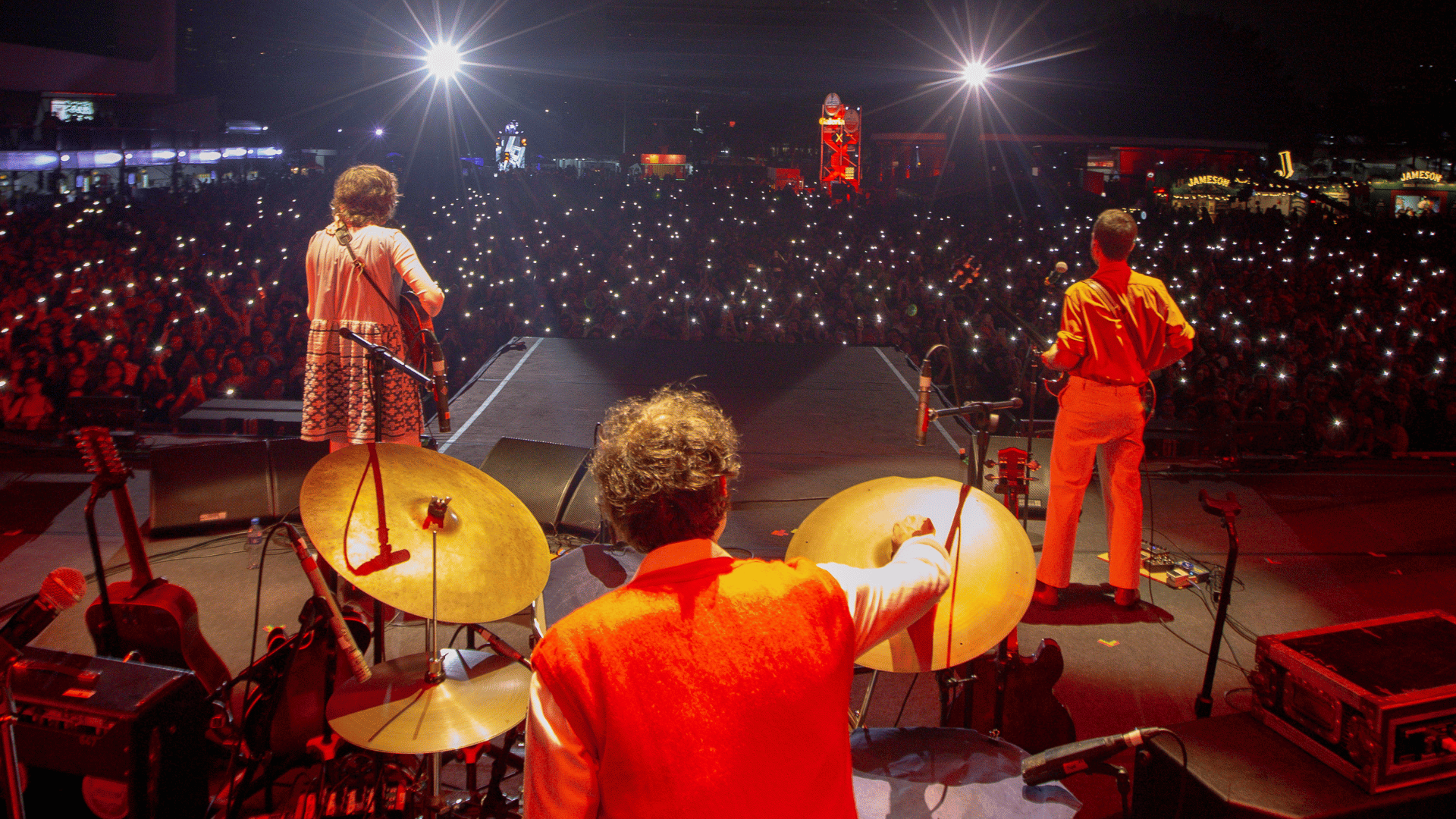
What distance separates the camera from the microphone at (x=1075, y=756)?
6.32 feet

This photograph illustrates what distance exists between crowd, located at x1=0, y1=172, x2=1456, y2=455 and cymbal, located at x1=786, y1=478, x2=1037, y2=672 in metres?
1.39

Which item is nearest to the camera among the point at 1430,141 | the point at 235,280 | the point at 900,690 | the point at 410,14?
the point at 900,690

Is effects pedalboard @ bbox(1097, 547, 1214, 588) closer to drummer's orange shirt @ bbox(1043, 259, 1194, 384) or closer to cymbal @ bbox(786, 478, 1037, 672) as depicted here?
drummer's orange shirt @ bbox(1043, 259, 1194, 384)

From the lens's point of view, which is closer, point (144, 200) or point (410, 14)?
point (144, 200)

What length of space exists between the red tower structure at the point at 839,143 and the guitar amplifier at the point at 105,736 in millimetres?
28909

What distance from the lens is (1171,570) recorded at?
419cm

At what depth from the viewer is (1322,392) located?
7012 millimetres

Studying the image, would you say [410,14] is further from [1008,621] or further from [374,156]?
[1008,621]

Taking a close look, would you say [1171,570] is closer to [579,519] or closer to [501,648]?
[579,519]

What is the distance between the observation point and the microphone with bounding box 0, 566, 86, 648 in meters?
2.10

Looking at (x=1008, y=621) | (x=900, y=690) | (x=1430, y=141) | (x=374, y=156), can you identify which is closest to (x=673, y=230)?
(x=900, y=690)

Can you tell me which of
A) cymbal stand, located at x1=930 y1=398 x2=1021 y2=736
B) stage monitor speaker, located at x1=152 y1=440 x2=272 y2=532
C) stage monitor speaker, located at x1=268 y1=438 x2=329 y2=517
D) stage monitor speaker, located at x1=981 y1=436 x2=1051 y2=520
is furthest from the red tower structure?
cymbal stand, located at x1=930 y1=398 x2=1021 y2=736

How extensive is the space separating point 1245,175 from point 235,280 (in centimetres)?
2923

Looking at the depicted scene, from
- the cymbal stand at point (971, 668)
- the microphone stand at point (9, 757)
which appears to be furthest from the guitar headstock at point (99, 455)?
the cymbal stand at point (971, 668)
